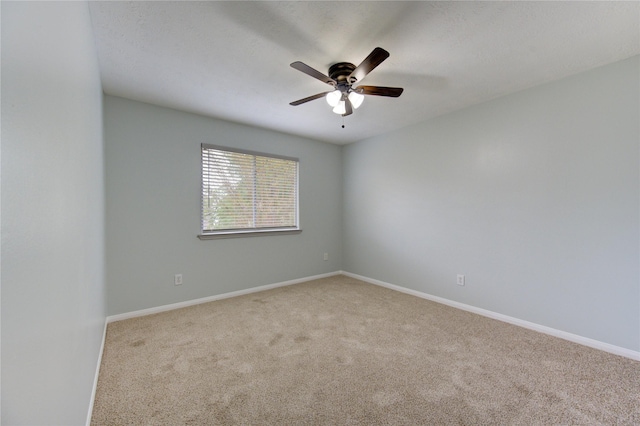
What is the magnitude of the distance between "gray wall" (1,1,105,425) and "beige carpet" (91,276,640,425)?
2.04ft

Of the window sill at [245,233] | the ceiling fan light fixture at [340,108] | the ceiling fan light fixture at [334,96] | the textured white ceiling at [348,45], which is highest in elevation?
the textured white ceiling at [348,45]

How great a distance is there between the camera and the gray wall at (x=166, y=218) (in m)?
2.81

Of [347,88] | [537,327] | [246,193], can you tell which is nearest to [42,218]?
[347,88]

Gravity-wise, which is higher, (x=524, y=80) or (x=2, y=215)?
(x=524, y=80)

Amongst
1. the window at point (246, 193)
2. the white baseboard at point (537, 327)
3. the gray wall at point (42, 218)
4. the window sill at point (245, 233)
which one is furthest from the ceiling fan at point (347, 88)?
the white baseboard at point (537, 327)

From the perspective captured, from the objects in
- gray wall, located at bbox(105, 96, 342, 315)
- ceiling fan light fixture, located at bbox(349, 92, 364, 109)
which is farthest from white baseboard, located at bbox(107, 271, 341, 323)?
ceiling fan light fixture, located at bbox(349, 92, 364, 109)

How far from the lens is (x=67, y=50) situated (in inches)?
42.9

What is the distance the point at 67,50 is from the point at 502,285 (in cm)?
376

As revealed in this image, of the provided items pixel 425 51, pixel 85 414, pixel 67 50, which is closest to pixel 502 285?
pixel 425 51

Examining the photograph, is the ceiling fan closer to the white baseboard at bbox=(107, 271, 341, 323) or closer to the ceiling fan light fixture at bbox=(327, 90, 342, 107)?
the ceiling fan light fixture at bbox=(327, 90, 342, 107)

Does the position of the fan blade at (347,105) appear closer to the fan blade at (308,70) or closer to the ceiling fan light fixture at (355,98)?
the ceiling fan light fixture at (355,98)

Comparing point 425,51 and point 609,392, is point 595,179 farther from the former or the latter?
point 425,51

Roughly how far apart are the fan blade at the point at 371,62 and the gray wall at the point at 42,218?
4.81ft

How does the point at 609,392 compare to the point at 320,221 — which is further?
the point at 320,221
